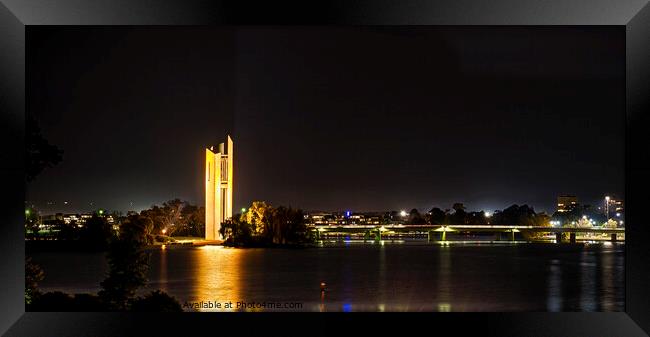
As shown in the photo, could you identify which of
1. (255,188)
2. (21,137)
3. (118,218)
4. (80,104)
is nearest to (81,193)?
(118,218)

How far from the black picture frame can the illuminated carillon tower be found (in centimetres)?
2891

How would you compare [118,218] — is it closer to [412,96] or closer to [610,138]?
[412,96]

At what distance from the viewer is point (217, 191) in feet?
113

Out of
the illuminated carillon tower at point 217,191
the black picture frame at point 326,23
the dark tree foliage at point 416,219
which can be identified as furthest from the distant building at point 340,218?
the black picture frame at point 326,23

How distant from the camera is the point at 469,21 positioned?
187 inches

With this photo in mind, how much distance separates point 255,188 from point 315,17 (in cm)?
2661

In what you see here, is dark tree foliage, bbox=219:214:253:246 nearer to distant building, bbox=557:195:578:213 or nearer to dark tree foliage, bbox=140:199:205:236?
dark tree foliage, bbox=140:199:205:236

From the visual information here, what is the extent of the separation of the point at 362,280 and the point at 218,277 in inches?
187

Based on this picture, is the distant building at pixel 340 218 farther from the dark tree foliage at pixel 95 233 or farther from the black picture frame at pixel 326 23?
the black picture frame at pixel 326 23

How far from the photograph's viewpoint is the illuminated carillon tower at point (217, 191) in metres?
34.2

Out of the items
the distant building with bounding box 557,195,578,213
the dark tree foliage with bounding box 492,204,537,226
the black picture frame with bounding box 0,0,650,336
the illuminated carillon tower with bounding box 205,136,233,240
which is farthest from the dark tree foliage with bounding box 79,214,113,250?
the distant building with bounding box 557,195,578,213

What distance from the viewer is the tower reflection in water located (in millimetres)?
18422

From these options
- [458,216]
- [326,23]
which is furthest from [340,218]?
[326,23]

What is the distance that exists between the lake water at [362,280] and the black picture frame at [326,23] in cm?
1159
